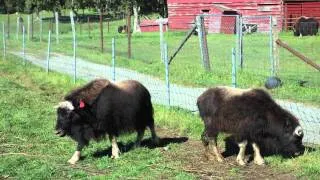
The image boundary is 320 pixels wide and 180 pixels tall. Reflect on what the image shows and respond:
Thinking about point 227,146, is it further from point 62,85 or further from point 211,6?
point 211,6

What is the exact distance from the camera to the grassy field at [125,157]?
7.71 meters

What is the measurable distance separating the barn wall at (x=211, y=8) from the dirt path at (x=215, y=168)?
3946 centimetres

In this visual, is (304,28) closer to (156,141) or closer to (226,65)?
(226,65)

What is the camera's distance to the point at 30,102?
46.2 feet

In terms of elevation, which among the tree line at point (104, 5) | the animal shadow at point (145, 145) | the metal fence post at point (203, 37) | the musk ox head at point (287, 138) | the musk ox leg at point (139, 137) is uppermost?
the tree line at point (104, 5)

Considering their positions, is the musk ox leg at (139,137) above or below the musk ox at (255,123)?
below

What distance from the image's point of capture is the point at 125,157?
345 inches

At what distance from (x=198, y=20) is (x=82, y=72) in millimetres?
5410

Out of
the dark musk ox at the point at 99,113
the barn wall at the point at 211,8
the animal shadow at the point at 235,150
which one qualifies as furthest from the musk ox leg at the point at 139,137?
the barn wall at the point at 211,8

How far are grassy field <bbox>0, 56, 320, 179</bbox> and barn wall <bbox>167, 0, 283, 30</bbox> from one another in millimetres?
37487

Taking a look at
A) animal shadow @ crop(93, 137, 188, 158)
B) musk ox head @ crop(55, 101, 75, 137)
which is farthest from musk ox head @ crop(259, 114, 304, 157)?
musk ox head @ crop(55, 101, 75, 137)

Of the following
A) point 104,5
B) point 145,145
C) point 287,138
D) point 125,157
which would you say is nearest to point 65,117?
point 125,157

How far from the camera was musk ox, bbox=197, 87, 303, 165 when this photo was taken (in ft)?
27.0

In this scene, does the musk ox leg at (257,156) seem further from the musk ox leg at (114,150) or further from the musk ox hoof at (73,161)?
the musk ox hoof at (73,161)
